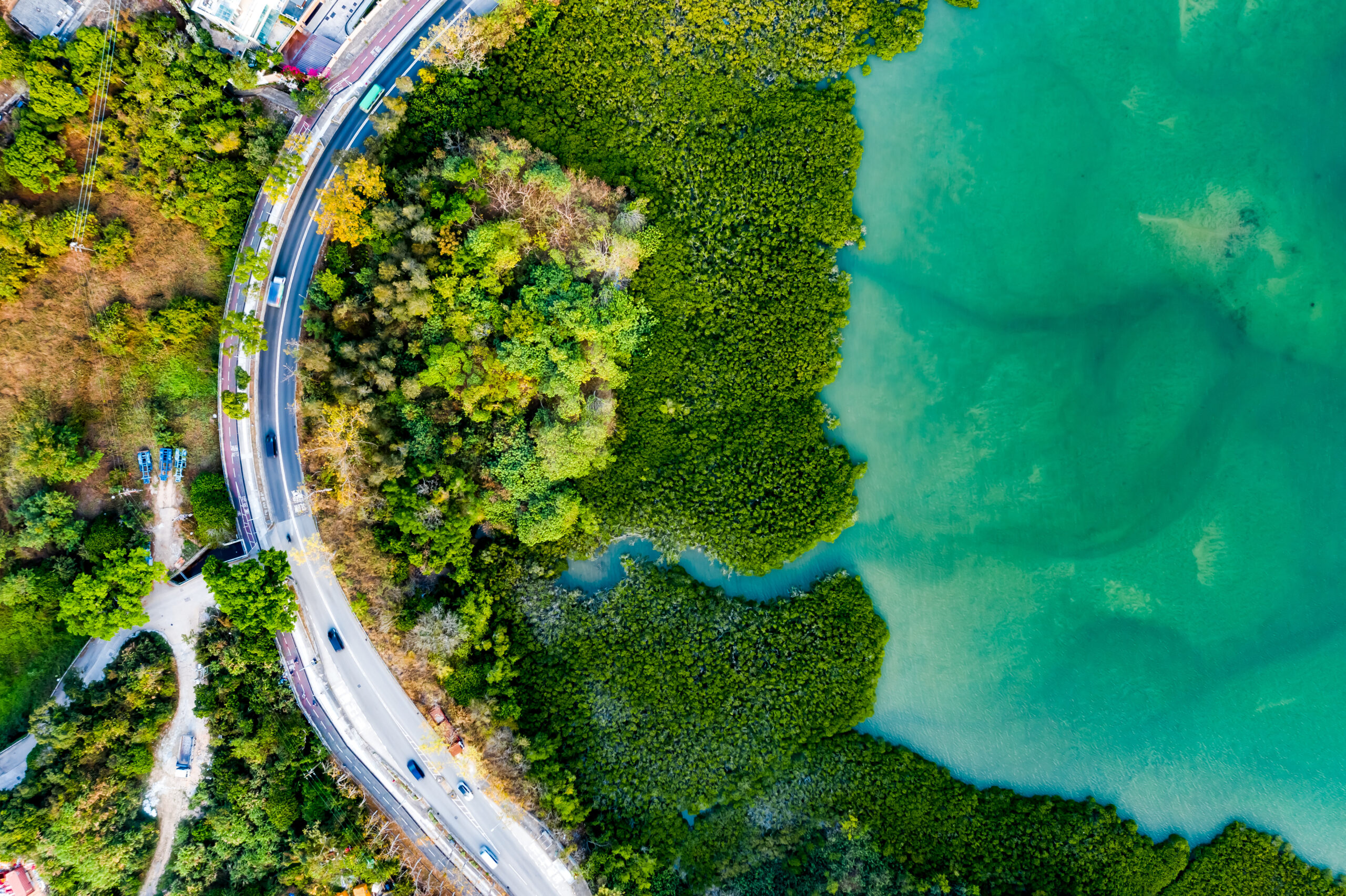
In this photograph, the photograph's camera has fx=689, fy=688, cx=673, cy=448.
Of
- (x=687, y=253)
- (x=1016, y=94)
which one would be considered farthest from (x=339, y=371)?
(x=1016, y=94)

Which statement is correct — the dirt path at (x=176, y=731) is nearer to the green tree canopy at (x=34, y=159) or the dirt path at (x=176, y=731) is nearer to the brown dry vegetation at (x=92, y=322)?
the brown dry vegetation at (x=92, y=322)

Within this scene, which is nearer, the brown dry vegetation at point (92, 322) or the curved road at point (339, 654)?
the brown dry vegetation at point (92, 322)

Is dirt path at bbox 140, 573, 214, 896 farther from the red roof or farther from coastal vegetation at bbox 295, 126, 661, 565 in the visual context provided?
coastal vegetation at bbox 295, 126, 661, 565

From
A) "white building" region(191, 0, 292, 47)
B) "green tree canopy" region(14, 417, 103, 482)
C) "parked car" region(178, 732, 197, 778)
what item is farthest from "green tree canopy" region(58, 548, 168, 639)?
"white building" region(191, 0, 292, 47)

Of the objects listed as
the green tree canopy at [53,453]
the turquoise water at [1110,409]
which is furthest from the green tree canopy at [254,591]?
the turquoise water at [1110,409]

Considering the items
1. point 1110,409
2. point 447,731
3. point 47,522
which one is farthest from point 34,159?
point 1110,409

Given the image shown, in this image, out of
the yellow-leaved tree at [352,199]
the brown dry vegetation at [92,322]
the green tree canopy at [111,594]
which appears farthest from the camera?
the brown dry vegetation at [92,322]

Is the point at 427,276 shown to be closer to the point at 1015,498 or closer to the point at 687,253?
the point at 687,253
